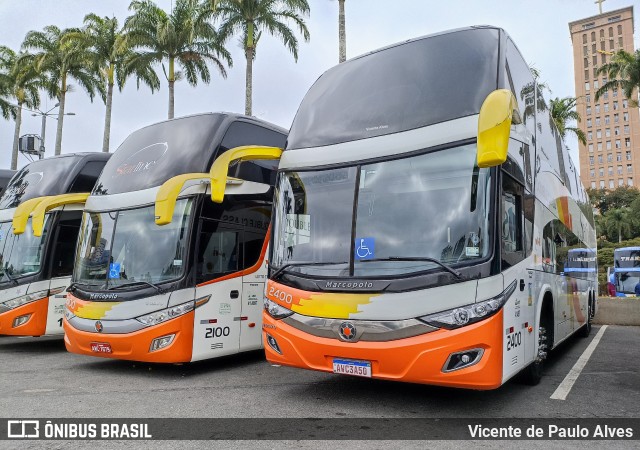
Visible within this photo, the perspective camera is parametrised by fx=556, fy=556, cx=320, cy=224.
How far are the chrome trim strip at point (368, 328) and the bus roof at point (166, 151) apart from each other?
344 cm

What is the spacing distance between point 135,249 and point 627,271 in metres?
30.9

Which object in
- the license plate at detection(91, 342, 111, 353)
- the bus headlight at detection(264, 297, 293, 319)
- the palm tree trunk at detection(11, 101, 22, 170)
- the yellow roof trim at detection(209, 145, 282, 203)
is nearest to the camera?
the bus headlight at detection(264, 297, 293, 319)

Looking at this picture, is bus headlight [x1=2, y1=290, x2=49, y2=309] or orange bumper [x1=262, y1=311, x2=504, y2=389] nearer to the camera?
orange bumper [x1=262, y1=311, x2=504, y2=389]

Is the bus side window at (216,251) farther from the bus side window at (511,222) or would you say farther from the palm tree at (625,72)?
the palm tree at (625,72)

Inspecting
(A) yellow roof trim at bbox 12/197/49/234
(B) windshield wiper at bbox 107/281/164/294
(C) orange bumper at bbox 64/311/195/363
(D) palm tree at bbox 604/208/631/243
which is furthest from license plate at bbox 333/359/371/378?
(D) palm tree at bbox 604/208/631/243

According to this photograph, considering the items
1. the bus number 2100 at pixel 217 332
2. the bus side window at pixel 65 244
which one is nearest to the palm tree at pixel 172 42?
the bus side window at pixel 65 244

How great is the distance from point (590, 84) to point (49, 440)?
138 meters

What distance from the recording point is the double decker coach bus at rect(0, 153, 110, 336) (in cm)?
999

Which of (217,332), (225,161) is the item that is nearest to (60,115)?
(217,332)

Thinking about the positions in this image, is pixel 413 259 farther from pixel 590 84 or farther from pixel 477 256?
pixel 590 84

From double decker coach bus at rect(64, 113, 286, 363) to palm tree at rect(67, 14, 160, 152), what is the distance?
20546 millimetres

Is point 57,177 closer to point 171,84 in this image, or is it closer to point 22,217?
point 22,217

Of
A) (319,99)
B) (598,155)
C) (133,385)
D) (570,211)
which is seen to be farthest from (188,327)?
(598,155)

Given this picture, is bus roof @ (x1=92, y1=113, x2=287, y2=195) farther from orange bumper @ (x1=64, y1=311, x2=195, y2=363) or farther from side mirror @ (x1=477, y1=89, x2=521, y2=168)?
side mirror @ (x1=477, y1=89, x2=521, y2=168)
